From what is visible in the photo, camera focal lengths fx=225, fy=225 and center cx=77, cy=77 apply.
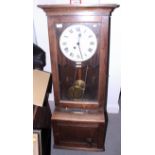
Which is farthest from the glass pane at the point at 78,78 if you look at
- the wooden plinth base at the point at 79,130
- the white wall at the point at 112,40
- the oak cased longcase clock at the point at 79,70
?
the white wall at the point at 112,40

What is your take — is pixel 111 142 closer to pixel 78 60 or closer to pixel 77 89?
pixel 77 89

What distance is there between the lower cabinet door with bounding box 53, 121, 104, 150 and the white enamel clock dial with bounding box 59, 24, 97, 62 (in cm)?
50

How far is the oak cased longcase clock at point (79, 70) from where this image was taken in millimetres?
1360

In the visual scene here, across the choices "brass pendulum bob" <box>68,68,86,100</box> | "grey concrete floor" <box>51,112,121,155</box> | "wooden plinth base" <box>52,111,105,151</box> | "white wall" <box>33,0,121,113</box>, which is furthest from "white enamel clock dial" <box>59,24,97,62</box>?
"grey concrete floor" <box>51,112,121,155</box>

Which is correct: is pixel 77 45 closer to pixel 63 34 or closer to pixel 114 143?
pixel 63 34

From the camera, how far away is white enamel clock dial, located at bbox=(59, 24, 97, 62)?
1415mm

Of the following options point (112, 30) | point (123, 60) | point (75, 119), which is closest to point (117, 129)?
point (75, 119)

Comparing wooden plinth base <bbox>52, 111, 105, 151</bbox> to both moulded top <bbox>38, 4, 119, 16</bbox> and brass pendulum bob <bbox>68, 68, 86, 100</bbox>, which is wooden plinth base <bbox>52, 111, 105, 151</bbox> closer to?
brass pendulum bob <bbox>68, 68, 86, 100</bbox>

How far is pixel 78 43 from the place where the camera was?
1459 millimetres

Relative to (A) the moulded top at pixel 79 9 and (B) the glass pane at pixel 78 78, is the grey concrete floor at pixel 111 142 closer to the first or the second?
(B) the glass pane at pixel 78 78

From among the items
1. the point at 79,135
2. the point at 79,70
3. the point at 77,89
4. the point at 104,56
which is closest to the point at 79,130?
the point at 79,135

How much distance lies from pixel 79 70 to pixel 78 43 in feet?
0.68

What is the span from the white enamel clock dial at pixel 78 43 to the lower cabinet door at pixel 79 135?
1.63ft
